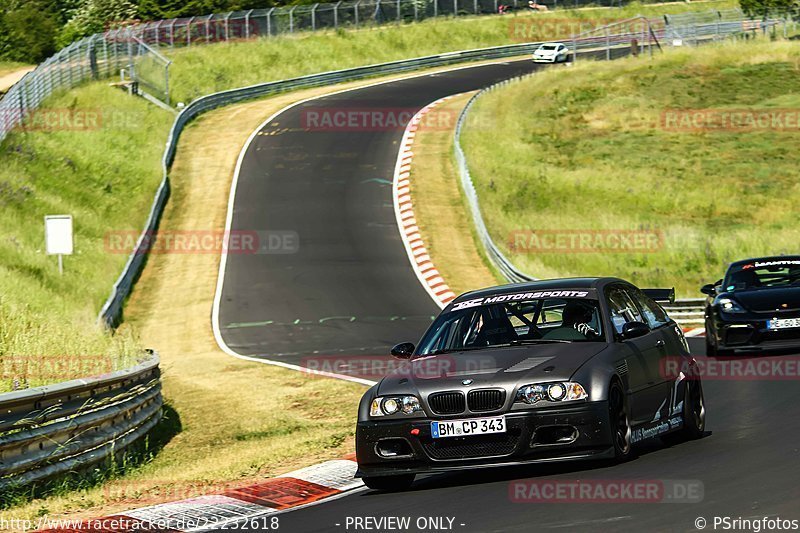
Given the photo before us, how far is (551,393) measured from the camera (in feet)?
30.1

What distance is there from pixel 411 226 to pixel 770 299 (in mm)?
21498

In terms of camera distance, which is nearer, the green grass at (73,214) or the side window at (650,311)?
the side window at (650,311)

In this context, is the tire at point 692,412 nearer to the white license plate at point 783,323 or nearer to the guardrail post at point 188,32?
the white license plate at point 783,323

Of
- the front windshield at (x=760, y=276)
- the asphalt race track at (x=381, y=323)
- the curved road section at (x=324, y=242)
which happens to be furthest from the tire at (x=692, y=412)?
the curved road section at (x=324, y=242)

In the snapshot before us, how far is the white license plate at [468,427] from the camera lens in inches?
360

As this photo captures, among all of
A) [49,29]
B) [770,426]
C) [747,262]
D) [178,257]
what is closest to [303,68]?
[49,29]

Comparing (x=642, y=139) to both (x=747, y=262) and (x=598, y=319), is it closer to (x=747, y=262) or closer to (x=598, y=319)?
(x=747, y=262)

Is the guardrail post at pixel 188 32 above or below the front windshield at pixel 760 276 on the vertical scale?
above

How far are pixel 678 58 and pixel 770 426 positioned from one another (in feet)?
188

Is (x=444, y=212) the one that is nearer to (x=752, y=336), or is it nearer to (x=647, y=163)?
(x=647, y=163)

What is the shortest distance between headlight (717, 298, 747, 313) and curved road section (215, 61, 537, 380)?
5.71 meters

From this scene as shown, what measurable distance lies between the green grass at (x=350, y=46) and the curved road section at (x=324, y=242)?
666 centimetres

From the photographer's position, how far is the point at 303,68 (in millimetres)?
66312

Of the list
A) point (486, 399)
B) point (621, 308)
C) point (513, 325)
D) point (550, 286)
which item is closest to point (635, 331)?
point (621, 308)
